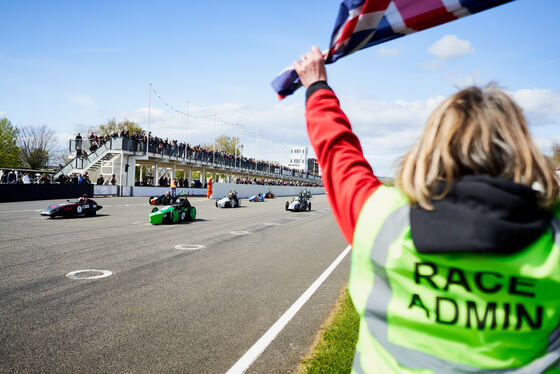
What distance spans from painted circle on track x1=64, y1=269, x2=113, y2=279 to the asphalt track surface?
136mm

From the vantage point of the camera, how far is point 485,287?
1.10 metres

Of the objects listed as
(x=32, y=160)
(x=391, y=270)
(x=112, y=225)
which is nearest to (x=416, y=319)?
(x=391, y=270)

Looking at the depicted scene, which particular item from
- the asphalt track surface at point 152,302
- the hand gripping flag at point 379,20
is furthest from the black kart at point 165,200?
the hand gripping flag at point 379,20

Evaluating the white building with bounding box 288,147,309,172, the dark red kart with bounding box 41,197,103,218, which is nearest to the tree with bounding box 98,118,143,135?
the dark red kart with bounding box 41,197,103,218

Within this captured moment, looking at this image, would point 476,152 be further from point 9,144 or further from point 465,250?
point 9,144

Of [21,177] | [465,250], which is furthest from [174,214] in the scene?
[21,177]

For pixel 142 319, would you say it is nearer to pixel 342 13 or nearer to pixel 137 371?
pixel 137 371

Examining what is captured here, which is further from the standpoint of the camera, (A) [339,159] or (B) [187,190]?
(B) [187,190]

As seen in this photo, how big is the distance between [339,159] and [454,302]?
59 centimetres

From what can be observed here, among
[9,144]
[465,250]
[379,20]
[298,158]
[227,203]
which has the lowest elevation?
[227,203]

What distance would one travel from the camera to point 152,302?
5.43 meters

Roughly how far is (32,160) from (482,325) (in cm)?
6322

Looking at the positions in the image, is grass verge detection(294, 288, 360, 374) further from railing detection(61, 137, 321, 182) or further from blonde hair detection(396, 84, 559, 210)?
railing detection(61, 137, 321, 182)

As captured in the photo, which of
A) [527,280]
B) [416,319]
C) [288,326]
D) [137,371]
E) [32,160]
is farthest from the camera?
[32,160]
